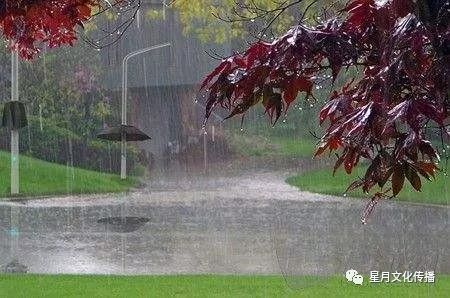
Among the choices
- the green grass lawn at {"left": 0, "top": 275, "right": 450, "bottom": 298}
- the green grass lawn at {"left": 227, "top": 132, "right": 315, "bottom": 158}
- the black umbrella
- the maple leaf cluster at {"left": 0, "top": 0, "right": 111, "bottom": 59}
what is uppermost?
the maple leaf cluster at {"left": 0, "top": 0, "right": 111, "bottom": 59}

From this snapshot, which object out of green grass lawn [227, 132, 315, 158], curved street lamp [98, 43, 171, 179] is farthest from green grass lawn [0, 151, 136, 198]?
green grass lawn [227, 132, 315, 158]

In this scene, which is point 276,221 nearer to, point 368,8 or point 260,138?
point 260,138

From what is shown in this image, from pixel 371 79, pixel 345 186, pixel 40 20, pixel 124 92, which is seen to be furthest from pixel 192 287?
pixel 124 92

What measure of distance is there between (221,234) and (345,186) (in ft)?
21.1

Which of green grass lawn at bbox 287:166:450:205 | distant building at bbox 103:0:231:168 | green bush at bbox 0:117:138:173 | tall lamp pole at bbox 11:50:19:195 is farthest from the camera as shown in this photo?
green bush at bbox 0:117:138:173

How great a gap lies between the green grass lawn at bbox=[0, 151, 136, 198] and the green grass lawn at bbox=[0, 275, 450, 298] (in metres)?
8.92

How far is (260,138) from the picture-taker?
21.0m

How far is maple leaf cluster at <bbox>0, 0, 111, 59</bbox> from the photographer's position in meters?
2.40

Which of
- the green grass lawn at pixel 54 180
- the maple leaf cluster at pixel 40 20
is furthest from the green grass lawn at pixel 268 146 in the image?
the maple leaf cluster at pixel 40 20

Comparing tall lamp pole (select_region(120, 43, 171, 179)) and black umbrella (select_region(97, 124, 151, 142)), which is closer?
black umbrella (select_region(97, 124, 151, 142))

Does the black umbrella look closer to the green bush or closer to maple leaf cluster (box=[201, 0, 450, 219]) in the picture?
the green bush

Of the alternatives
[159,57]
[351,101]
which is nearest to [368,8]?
[351,101]

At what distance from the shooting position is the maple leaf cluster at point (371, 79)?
1690mm

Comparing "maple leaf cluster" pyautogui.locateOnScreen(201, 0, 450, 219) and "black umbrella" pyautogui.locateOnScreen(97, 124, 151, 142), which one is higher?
"maple leaf cluster" pyautogui.locateOnScreen(201, 0, 450, 219)
